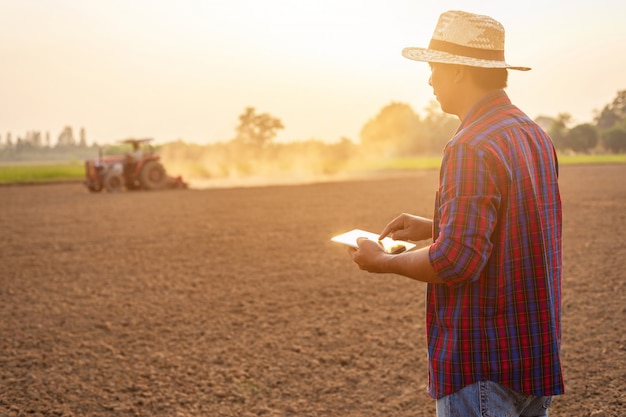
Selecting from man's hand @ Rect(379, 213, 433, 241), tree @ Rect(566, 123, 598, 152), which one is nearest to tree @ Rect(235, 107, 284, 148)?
tree @ Rect(566, 123, 598, 152)

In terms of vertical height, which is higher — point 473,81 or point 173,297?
point 473,81

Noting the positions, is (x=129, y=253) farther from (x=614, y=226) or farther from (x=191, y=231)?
(x=614, y=226)

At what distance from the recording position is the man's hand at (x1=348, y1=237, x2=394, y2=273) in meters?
1.90

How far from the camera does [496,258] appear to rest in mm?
1809

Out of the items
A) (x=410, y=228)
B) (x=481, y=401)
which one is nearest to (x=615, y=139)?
(x=410, y=228)

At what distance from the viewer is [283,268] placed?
8562mm

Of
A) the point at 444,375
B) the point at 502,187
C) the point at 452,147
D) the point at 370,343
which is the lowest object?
the point at 370,343

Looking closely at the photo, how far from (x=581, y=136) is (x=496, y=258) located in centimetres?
7418

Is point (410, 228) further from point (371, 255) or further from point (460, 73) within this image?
point (460, 73)

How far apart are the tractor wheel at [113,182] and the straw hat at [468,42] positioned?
23.1m

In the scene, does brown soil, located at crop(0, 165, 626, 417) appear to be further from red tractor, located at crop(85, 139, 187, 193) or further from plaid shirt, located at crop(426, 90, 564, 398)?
red tractor, located at crop(85, 139, 187, 193)

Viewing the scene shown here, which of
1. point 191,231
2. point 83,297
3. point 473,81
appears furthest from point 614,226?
point 473,81

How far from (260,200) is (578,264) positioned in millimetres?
12154

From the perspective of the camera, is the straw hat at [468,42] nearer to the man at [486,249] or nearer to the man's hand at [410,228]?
the man at [486,249]
